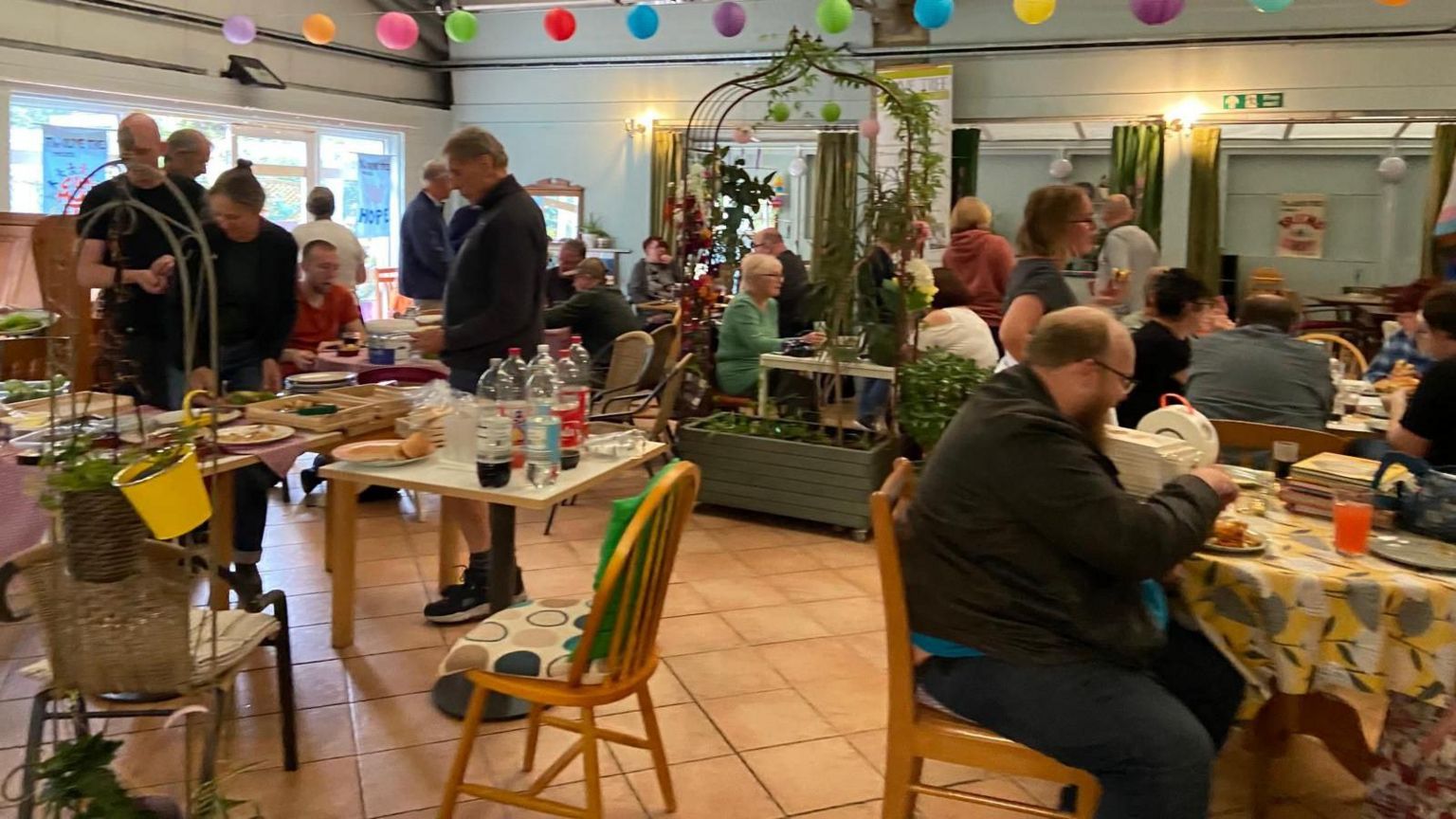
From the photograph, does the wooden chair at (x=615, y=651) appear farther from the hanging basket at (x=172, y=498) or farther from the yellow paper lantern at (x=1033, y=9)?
the yellow paper lantern at (x=1033, y=9)

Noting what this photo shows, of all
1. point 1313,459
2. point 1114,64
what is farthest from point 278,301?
point 1114,64

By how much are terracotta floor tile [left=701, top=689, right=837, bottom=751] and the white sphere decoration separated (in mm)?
8681

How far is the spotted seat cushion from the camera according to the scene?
218cm

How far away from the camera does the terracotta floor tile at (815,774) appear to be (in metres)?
2.55

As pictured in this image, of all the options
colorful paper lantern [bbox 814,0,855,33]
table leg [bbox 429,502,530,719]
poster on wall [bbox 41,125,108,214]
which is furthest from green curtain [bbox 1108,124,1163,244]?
poster on wall [bbox 41,125,108,214]

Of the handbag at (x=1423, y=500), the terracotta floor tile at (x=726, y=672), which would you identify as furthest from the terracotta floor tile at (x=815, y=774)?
the handbag at (x=1423, y=500)

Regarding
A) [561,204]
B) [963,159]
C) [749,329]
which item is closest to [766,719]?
[749,329]

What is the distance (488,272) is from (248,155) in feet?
21.3

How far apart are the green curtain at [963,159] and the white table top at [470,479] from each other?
6.55 m

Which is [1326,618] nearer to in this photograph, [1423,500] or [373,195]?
[1423,500]

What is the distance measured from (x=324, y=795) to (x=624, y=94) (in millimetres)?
8278

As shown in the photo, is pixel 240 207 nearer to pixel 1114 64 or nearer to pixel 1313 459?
pixel 1313 459

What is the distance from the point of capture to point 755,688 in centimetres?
315

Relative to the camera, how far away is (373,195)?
10.1 meters
